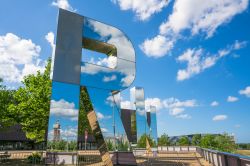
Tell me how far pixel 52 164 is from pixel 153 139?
62.8 feet

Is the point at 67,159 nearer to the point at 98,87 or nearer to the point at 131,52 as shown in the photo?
the point at 98,87

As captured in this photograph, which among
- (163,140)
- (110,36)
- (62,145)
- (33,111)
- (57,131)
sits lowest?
(163,140)

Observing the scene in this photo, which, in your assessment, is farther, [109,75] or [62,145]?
[109,75]

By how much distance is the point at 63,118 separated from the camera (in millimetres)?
7469

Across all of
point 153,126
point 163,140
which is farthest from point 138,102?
point 163,140

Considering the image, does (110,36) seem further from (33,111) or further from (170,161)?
(170,161)

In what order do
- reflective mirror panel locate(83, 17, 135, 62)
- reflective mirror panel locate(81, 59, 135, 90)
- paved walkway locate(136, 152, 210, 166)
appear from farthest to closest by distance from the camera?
paved walkway locate(136, 152, 210, 166) → reflective mirror panel locate(83, 17, 135, 62) → reflective mirror panel locate(81, 59, 135, 90)

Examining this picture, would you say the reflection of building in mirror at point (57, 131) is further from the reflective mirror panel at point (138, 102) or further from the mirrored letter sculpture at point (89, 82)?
the reflective mirror panel at point (138, 102)

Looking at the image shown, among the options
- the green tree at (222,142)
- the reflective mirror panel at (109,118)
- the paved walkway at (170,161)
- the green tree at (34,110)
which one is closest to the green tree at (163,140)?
the green tree at (222,142)

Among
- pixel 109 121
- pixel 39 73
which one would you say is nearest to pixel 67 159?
pixel 109 121

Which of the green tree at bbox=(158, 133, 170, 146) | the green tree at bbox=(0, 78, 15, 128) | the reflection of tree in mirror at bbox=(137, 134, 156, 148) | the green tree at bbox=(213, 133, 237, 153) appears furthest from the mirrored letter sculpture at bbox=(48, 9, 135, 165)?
the green tree at bbox=(158, 133, 170, 146)

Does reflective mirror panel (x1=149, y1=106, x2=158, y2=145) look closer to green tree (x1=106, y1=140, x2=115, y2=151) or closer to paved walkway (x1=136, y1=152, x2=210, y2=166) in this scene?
paved walkway (x1=136, y1=152, x2=210, y2=166)

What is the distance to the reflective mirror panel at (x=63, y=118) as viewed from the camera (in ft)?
23.7

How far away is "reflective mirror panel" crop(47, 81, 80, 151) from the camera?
7.22 metres
